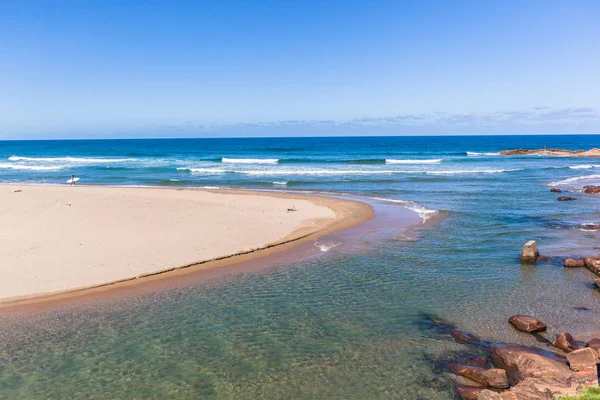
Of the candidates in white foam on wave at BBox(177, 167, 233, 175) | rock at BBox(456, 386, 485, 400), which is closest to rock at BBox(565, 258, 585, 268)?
rock at BBox(456, 386, 485, 400)

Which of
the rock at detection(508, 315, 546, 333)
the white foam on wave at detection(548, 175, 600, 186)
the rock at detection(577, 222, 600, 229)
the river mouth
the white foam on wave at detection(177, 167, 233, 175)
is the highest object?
the white foam on wave at detection(548, 175, 600, 186)

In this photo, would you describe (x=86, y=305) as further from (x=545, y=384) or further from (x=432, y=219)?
(x=432, y=219)

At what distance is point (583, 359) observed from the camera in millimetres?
7551

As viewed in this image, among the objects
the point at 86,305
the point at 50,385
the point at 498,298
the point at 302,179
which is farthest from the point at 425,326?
the point at 302,179

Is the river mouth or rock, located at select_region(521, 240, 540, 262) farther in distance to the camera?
rock, located at select_region(521, 240, 540, 262)

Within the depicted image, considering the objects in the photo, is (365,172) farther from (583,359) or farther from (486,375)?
(486,375)

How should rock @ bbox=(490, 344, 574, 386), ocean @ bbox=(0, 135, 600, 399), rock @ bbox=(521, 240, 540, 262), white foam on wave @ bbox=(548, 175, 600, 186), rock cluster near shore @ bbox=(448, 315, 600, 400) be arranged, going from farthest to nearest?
white foam on wave @ bbox=(548, 175, 600, 186), rock @ bbox=(521, 240, 540, 262), ocean @ bbox=(0, 135, 600, 399), rock @ bbox=(490, 344, 574, 386), rock cluster near shore @ bbox=(448, 315, 600, 400)

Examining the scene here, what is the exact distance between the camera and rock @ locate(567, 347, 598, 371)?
745 cm

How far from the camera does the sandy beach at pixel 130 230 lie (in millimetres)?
12883

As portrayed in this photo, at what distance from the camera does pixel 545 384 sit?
705 centimetres

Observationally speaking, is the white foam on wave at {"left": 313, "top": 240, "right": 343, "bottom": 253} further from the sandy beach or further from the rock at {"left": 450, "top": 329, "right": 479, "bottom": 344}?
the rock at {"left": 450, "top": 329, "right": 479, "bottom": 344}

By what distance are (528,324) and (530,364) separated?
6.62ft

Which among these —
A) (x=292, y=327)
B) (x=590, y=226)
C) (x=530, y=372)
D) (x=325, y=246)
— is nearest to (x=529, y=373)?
(x=530, y=372)

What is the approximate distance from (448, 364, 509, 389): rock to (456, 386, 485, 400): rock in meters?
0.23
